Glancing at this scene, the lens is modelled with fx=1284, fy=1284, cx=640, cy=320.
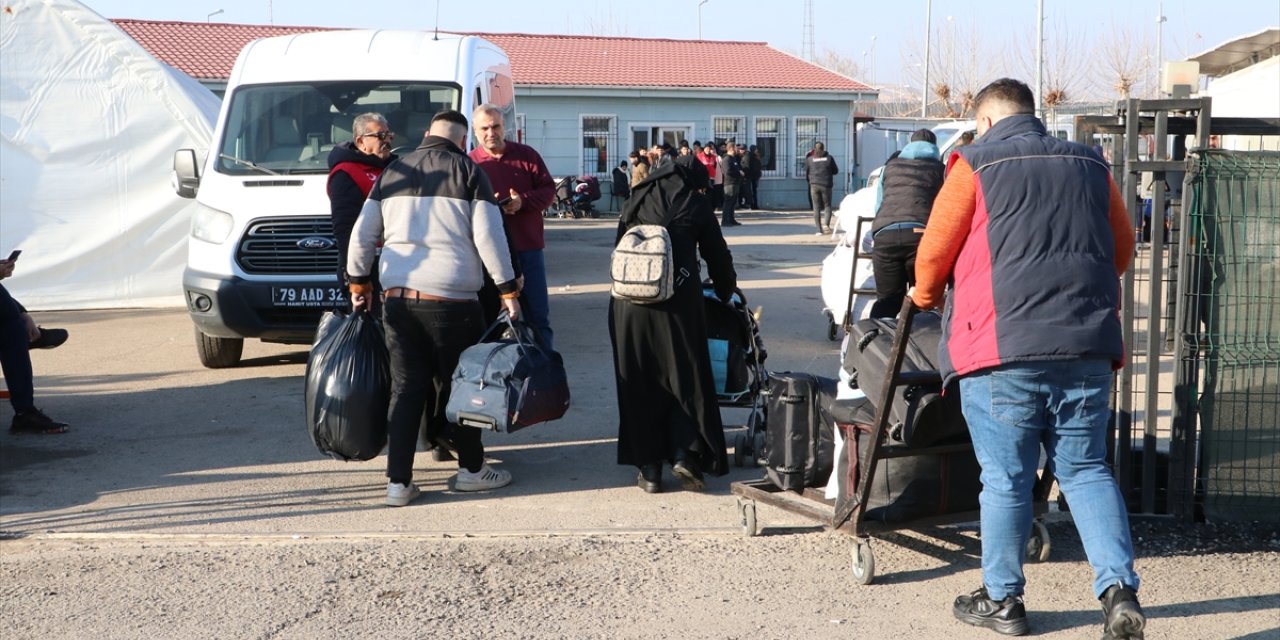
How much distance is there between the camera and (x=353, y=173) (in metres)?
7.54

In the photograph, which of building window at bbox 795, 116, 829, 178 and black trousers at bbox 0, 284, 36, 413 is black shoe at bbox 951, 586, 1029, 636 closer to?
black trousers at bbox 0, 284, 36, 413

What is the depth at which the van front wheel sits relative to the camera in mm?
10023

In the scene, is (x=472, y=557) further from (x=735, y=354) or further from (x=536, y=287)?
(x=536, y=287)

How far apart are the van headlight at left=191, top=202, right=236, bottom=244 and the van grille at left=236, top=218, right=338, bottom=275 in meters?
0.22

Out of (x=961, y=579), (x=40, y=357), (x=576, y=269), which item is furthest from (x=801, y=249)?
(x=961, y=579)

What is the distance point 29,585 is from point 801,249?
1697 cm

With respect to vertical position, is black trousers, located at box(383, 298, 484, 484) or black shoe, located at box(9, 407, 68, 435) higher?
black trousers, located at box(383, 298, 484, 484)

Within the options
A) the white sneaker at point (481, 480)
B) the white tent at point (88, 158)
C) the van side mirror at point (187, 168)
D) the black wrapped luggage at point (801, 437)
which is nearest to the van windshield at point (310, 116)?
the van side mirror at point (187, 168)

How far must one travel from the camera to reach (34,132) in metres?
13.2

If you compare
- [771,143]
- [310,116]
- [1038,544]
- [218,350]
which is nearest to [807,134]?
[771,143]

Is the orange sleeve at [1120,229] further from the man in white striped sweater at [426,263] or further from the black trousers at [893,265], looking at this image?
the man in white striped sweater at [426,263]

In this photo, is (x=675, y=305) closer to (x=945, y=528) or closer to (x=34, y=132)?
(x=945, y=528)

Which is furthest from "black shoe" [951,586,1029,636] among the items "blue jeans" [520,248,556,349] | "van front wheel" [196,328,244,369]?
"van front wheel" [196,328,244,369]

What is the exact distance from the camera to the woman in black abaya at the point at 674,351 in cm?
623
